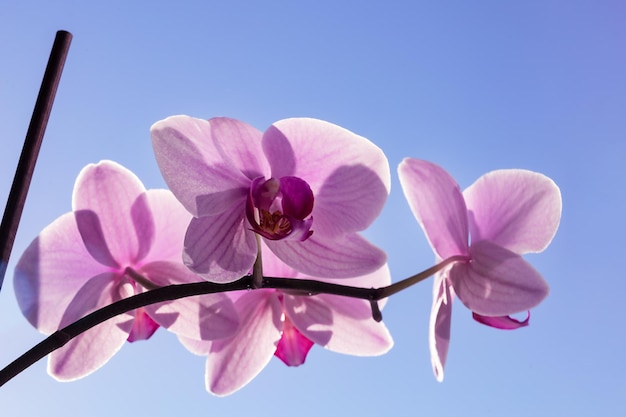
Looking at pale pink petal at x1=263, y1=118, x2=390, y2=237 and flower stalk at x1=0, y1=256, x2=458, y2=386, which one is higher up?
pale pink petal at x1=263, y1=118, x2=390, y2=237

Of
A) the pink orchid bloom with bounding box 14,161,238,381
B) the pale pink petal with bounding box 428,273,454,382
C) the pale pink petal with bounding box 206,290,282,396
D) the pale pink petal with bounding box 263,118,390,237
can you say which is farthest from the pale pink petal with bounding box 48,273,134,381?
the pale pink petal with bounding box 428,273,454,382

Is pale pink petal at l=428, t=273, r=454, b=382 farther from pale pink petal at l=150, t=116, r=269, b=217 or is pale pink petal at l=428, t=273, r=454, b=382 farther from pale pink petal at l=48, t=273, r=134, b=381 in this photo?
pale pink petal at l=48, t=273, r=134, b=381

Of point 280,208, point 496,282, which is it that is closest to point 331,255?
point 280,208

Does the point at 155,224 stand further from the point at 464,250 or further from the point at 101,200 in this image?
the point at 464,250

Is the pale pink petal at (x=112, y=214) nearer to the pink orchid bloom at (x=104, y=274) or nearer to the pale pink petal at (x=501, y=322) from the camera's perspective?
the pink orchid bloom at (x=104, y=274)

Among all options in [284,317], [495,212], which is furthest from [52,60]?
[495,212]

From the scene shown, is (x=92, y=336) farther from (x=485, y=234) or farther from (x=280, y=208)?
(x=485, y=234)
